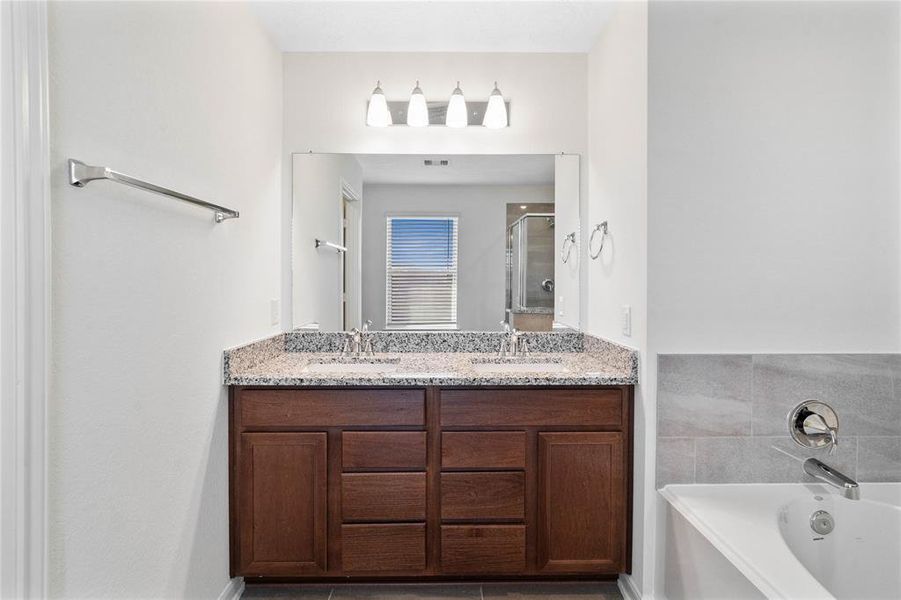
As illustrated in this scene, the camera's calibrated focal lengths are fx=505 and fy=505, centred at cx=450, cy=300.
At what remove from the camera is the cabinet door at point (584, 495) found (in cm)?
190

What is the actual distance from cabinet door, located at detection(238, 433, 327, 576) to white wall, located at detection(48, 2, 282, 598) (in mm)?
90

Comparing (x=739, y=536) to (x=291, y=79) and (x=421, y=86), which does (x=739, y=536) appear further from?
(x=291, y=79)

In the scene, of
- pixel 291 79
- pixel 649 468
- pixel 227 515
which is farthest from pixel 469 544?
pixel 291 79

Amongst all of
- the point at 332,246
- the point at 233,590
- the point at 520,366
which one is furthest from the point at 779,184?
the point at 233,590

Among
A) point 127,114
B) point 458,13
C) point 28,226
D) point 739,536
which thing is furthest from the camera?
point 458,13

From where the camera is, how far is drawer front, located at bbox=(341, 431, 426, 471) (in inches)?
74.5

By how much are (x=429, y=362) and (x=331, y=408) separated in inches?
20.0

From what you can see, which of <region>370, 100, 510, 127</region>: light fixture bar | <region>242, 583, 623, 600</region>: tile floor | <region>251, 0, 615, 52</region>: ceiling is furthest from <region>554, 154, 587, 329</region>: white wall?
<region>242, 583, 623, 600</region>: tile floor

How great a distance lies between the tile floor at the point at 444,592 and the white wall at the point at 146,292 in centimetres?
25

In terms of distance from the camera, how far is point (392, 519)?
191 cm

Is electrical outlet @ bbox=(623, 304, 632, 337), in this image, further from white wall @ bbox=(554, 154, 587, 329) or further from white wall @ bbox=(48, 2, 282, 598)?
white wall @ bbox=(48, 2, 282, 598)

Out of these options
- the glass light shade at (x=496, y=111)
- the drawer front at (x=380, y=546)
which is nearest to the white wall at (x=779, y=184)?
the glass light shade at (x=496, y=111)

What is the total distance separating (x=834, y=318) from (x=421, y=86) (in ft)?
6.44

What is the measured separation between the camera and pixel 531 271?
8.29 ft
